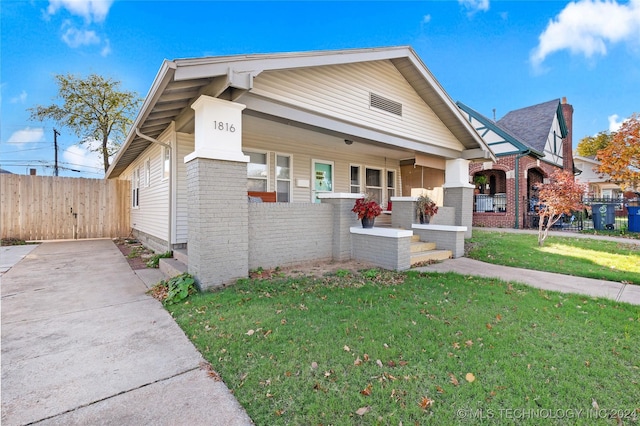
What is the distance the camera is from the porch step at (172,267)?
17.3 feet

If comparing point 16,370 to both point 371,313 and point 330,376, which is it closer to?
point 330,376

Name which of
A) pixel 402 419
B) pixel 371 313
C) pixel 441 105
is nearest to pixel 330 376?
pixel 402 419

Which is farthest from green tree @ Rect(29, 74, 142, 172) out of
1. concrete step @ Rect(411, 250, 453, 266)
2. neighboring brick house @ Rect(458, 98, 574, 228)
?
neighboring brick house @ Rect(458, 98, 574, 228)

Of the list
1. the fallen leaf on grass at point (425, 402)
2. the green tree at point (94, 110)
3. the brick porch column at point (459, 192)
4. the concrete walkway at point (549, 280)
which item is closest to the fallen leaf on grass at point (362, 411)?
the fallen leaf on grass at point (425, 402)

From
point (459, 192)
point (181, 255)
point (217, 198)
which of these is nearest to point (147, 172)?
point (181, 255)

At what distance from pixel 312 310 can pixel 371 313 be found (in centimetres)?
72

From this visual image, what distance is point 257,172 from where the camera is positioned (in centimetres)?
809

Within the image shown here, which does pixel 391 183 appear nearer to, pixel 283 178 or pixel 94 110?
pixel 283 178

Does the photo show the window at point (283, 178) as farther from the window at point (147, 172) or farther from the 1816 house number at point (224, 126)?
the window at point (147, 172)

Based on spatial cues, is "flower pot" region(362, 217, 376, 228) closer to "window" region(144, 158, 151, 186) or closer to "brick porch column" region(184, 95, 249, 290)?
"brick porch column" region(184, 95, 249, 290)

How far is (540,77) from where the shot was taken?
2050 centimetres

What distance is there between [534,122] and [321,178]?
A: 51.5ft

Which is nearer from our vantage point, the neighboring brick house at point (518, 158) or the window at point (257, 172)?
the window at point (257, 172)

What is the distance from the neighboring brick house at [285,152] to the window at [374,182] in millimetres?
55
